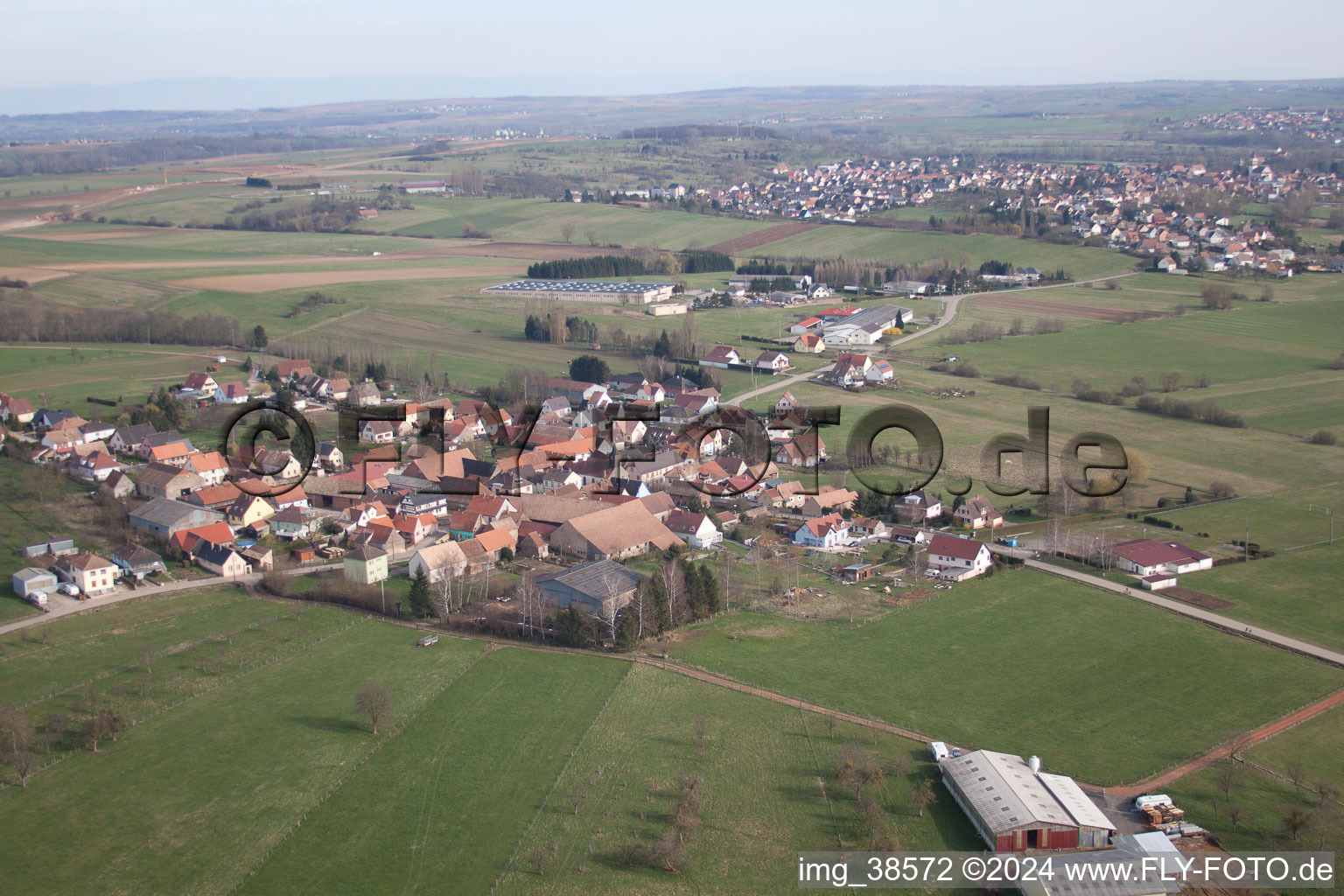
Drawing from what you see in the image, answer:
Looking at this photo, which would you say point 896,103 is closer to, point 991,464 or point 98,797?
point 991,464

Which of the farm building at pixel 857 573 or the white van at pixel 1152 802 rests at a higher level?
the white van at pixel 1152 802

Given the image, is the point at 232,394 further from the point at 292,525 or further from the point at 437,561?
the point at 437,561

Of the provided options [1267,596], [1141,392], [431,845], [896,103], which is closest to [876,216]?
[1141,392]

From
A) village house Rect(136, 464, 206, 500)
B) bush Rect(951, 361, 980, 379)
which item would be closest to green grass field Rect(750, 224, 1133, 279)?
bush Rect(951, 361, 980, 379)

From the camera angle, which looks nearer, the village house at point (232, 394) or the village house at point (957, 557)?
the village house at point (957, 557)

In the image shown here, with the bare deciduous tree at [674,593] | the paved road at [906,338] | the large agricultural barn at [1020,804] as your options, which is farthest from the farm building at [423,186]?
the large agricultural barn at [1020,804]

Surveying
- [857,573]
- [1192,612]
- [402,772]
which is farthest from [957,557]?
[402,772]

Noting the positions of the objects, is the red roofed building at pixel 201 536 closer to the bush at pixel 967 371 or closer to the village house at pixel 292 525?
the village house at pixel 292 525
